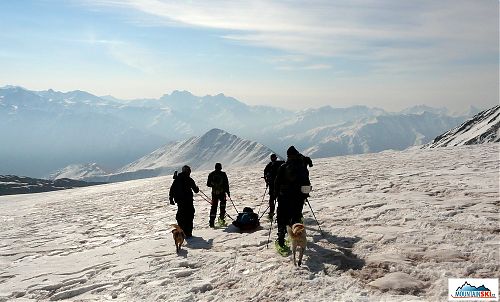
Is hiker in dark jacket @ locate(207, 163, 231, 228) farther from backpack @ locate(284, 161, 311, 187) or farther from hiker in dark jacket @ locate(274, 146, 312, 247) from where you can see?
backpack @ locate(284, 161, 311, 187)

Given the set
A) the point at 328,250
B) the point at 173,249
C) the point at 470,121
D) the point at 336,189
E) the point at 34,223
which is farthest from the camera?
the point at 470,121

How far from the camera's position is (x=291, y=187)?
934cm

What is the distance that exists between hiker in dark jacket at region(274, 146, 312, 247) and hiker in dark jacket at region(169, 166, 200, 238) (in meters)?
3.72

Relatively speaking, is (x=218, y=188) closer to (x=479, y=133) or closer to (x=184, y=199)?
(x=184, y=199)

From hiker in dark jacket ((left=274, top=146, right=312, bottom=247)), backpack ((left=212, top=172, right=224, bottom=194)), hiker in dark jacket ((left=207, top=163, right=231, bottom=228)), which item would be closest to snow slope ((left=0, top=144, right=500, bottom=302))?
hiker in dark jacket ((left=207, top=163, right=231, bottom=228))

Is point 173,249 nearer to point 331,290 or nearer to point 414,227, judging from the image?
point 331,290

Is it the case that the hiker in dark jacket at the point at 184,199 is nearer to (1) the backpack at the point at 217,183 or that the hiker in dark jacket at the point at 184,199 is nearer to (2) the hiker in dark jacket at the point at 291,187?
(1) the backpack at the point at 217,183

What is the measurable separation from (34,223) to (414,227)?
17892 millimetres

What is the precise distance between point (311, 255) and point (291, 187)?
1.72m

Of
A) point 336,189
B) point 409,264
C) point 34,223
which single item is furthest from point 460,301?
point 34,223

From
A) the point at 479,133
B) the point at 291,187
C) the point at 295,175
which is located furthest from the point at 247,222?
the point at 479,133

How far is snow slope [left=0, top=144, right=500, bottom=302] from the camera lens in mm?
6930

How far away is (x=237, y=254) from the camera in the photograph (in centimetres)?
922

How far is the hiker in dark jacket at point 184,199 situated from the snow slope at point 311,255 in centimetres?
63
